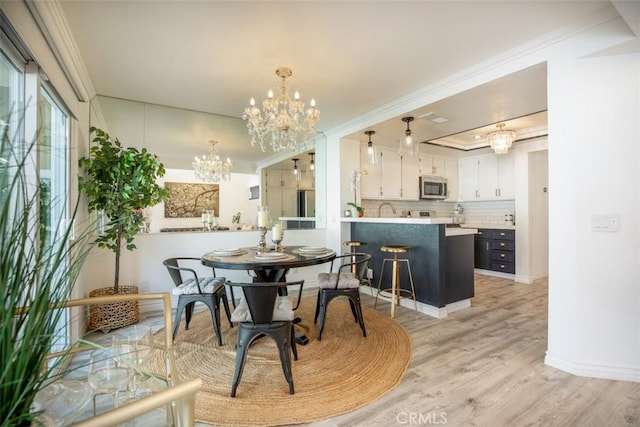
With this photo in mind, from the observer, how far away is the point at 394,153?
17.4ft

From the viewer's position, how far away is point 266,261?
2209 millimetres

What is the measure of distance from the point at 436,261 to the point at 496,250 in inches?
108

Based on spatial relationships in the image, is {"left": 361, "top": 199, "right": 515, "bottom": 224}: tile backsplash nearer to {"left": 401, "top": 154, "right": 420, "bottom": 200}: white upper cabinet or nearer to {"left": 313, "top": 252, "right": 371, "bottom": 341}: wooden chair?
{"left": 401, "top": 154, "right": 420, "bottom": 200}: white upper cabinet

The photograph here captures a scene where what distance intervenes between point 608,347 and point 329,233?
334cm

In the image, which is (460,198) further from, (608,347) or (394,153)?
(608,347)

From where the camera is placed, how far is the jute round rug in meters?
1.67

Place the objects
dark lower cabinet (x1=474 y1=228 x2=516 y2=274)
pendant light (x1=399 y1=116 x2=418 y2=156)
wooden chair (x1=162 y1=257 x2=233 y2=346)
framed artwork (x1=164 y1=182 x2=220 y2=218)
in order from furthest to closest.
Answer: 1. dark lower cabinet (x1=474 y1=228 x2=516 y2=274)
2. framed artwork (x1=164 y1=182 x2=220 y2=218)
3. pendant light (x1=399 y1=116 x2=418 y2=156)
4. wooden chair (x1=162 y1=257 x2=233 y2=346)

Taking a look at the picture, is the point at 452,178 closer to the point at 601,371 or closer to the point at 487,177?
the point at 487,177

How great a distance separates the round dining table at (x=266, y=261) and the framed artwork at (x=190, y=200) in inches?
65.5

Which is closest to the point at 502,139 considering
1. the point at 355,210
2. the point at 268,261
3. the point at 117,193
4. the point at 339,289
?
the point at 355,210

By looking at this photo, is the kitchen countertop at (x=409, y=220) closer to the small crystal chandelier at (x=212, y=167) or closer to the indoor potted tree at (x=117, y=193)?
Result: the small crystal chandelier at (x=212, y=167)

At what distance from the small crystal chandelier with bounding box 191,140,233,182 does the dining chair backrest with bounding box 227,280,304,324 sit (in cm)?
264

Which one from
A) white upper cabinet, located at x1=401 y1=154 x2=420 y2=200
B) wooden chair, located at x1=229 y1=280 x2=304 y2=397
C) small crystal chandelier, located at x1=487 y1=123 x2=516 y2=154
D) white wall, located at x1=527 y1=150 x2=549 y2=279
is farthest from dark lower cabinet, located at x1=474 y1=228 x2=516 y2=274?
wooden chair, located at x1=229 y1=280 x2=304 y2=397

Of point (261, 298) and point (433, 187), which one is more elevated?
point (433, 187)
